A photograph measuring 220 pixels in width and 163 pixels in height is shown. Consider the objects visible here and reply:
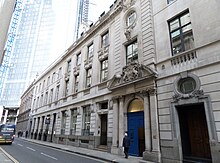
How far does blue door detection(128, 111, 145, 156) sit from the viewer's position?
1209cm

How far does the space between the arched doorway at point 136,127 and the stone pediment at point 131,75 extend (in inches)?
70.4

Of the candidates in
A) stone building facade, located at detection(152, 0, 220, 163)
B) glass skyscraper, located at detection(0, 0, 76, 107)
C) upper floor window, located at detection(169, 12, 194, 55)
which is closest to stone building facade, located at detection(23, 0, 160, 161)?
stone building facade, located at detection(152, 0, 220, 163)

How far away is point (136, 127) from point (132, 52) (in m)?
6.50

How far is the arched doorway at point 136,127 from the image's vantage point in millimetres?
12094

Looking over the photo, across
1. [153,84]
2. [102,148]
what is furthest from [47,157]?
[153,84]

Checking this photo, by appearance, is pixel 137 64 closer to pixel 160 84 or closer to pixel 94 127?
pixel 160 84

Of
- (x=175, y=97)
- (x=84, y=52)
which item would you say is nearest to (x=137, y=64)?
(x=175, y=97)

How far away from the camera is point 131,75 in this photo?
13.2 metres

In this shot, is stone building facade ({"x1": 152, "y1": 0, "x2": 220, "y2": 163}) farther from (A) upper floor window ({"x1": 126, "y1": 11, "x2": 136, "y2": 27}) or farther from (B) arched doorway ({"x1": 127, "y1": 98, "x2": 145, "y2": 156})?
(A) upper floor window ({"x1": 126, "y1": 11, "x2": 136, "y2": 27})

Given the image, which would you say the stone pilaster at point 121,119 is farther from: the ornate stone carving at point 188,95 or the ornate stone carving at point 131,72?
the ornate stone carving at point 188,95

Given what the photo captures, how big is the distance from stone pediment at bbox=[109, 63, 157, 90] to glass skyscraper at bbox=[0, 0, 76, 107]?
2702 inches

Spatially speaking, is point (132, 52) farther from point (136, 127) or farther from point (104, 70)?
point (136, 127)

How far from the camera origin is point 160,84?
36.7 ft

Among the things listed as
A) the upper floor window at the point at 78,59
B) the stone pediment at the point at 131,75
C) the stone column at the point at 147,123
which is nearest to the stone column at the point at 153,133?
the stone column at the point at 147,123
